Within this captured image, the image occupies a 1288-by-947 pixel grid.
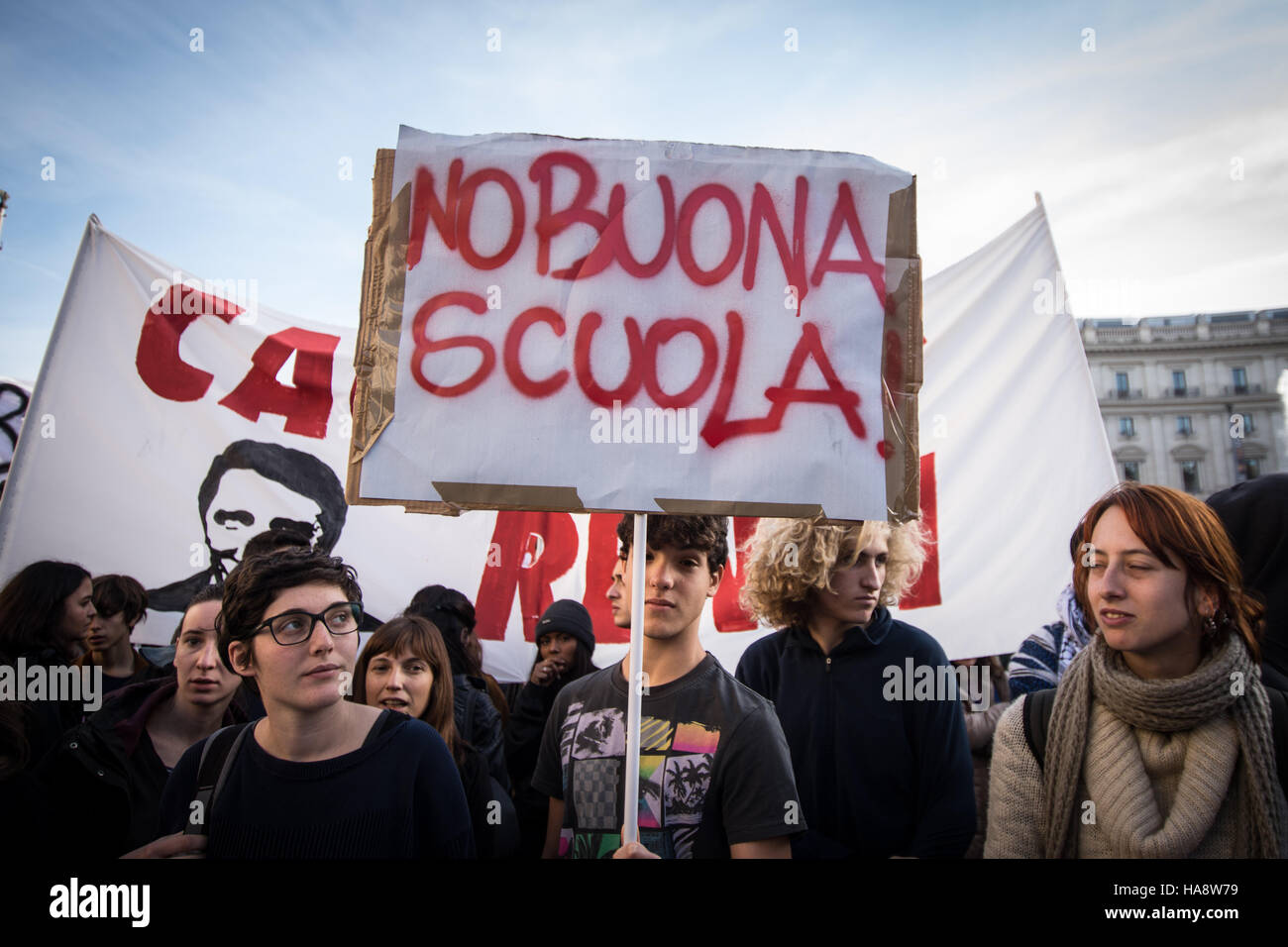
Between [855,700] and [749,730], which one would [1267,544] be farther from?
[749,730]

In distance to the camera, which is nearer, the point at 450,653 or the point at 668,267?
the point at 668,267

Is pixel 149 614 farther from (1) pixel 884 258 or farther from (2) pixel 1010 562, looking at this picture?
(2) pixel 1010 562

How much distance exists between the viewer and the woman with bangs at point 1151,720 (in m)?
1.95

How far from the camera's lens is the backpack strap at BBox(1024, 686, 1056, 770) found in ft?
7.25

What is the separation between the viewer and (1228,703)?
1996 millimetres

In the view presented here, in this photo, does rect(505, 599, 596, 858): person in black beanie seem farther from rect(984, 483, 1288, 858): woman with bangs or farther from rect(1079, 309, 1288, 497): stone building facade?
rect(1079, 309, 1288, 497): stone building facade

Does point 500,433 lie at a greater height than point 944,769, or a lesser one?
greater

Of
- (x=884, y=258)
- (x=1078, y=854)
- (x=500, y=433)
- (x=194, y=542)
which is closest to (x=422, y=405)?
(x=500, y=433)

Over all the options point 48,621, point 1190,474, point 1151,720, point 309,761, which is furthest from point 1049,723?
A: point 1190,474

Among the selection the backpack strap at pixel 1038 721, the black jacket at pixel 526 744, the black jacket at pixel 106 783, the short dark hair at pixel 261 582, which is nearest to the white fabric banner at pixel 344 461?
the black jacket at pixel 526 744

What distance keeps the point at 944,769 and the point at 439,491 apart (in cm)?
178

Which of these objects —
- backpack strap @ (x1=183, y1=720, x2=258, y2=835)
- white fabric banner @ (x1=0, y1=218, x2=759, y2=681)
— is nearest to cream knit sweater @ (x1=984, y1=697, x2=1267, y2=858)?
backpack strap @ (x1=183, y1=720, x2=258, y2=835)

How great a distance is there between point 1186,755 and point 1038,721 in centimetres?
33

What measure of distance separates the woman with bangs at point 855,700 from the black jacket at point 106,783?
2.02 m
